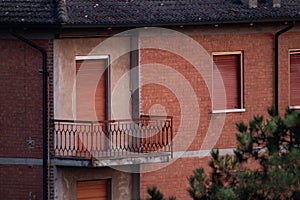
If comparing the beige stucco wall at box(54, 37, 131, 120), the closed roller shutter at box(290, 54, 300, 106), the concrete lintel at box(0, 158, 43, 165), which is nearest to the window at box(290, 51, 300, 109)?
the closed roller shutter at box(290, 54, 300, 106)

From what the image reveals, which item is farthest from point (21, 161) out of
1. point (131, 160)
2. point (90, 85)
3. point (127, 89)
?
point (127, 89)

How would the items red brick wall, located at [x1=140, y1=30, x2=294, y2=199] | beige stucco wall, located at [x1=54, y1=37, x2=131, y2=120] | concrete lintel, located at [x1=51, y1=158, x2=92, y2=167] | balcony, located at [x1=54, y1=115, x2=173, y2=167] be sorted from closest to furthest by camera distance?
1. concrete lintel, located at [x1=51, y1=158, x2=92, y2=167]
2. balcony, located at [x1=54, y1=115, x2=173, y2=167]
3. beige stucco wall, located at [x1=54, y1=37, x2=131, y2=120]
4. red brick wall, located at [x1=140, y1=30, x2=294, y2=199]

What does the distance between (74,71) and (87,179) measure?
2456 millimetres

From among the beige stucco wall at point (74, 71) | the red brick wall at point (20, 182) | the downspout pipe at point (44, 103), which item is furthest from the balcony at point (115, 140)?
the red brick wall at point (20, 182)

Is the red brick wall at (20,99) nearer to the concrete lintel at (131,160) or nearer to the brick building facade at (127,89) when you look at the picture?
the brick building facade at (127,89)

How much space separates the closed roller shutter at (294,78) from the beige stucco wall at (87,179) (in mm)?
4659

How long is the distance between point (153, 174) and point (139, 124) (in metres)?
1.32

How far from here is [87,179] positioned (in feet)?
110

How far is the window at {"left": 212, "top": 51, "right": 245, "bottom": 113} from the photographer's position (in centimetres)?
3453

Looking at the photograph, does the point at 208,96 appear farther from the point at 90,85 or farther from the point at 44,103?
the point at 44,103

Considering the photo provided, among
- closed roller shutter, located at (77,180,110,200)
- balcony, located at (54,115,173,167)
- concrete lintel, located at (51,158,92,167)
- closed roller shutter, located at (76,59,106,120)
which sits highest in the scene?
closed roller shutter, located at (76,59,106,120)

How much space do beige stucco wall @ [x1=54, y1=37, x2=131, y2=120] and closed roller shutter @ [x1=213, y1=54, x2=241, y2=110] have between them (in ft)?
7.24

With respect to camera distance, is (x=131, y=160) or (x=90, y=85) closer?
(x=131, y=160)

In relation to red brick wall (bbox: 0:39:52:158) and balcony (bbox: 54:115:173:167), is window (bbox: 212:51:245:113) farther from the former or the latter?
red brick wall (bbox: 0:39:52:158)
